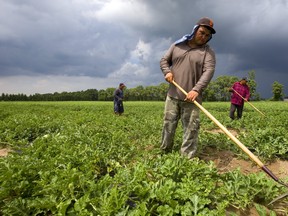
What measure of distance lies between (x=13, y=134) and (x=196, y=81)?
5545mm

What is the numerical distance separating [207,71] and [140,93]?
110 m

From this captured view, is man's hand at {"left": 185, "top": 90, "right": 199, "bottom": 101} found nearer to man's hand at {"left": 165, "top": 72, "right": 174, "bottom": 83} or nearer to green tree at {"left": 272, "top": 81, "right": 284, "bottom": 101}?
man's hand at {"left": 165, "top": 72, "right": 174, "bottom": 83}

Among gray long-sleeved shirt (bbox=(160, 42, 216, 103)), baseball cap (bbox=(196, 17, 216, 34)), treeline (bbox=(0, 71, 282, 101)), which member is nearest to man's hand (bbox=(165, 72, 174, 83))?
gray long-sleeved shirt (bbox=(160, 42, 216, 103))

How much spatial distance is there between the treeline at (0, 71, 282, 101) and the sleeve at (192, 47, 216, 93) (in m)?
60.4

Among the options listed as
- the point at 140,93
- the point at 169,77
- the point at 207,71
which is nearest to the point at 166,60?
the point at 169,77

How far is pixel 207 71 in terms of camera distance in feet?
14.1

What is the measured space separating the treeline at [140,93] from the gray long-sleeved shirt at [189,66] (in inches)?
2375

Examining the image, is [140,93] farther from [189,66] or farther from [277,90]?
[189,66]

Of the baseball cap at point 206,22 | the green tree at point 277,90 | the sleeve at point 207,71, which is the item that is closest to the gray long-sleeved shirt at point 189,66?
the sleeve at point 207,71

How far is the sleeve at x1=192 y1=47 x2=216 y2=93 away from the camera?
4.17 meters

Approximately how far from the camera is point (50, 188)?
2.92 m

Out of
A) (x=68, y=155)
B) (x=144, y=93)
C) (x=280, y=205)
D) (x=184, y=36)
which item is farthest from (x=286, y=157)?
(x=144, y=93)

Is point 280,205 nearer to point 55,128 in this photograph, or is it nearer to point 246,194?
point 246,194

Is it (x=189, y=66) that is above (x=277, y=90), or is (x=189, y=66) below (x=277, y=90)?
below
